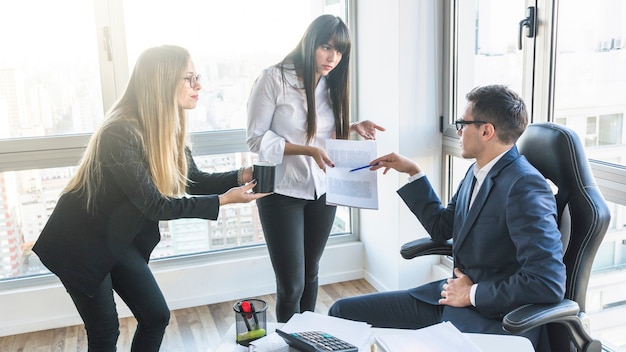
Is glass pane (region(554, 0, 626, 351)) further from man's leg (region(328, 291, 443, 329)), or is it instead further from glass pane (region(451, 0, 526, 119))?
man's leg (region(328, 291, 443, 329))

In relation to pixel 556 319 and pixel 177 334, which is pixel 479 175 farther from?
pixel 177 334

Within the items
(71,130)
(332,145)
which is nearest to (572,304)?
(332,145)

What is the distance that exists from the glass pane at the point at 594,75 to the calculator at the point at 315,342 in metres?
1.31

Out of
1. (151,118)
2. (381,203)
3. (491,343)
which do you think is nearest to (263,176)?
(151,118)

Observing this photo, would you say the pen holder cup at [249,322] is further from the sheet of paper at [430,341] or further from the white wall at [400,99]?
the white wall at [400,99]

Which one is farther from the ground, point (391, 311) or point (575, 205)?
point (575, 205)

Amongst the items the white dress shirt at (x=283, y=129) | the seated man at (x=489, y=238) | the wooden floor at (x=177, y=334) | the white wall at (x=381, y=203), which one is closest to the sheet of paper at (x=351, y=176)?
the white dress shirt at (x=283, y=129)

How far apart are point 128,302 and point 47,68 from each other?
1647mm

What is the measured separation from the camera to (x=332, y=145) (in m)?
2.25

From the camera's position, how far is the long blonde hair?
1.90 meters

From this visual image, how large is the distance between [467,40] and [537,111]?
0.71 meters

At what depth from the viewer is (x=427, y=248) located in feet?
6.75

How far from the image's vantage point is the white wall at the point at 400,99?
3.03 metres

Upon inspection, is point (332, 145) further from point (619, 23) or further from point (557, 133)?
point (619, 23)
